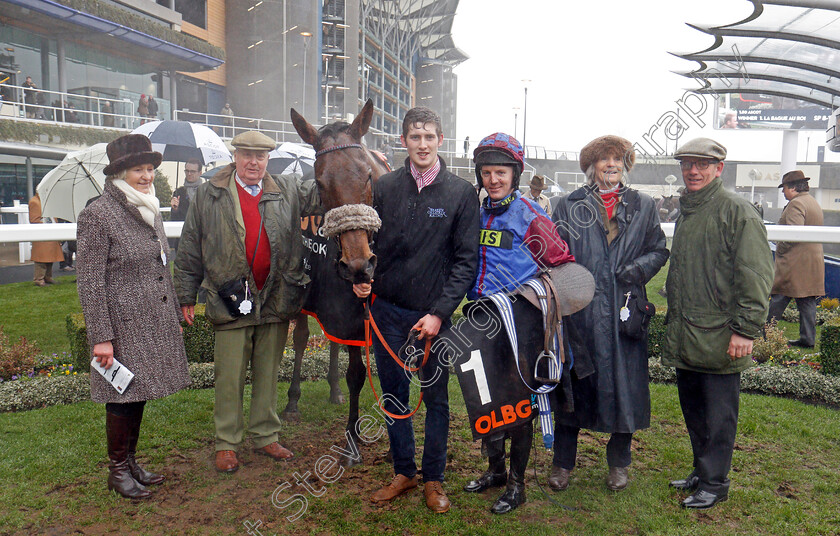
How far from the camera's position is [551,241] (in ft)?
10.1

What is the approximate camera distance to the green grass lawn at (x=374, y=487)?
123 inches

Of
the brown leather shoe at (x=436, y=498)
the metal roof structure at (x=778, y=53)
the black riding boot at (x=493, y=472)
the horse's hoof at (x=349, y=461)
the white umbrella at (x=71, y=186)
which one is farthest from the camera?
the white umbrella at (x=71, y=186)

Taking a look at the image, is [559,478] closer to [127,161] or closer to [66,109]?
[127,161]

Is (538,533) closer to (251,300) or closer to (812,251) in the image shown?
(251,300)

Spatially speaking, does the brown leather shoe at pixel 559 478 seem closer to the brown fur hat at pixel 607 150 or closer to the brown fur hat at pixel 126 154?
the brown fur hat at pixel 607 150

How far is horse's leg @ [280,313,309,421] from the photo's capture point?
4.88 m

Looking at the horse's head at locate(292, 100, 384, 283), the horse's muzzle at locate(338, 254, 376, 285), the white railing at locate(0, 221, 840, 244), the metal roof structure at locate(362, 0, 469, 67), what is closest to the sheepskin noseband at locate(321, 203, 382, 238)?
the horse's head at locate(292, 100, 384, 283)

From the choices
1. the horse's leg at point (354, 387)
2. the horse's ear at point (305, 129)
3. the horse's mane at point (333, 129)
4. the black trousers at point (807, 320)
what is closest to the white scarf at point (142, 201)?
the horse's ear at point (305, 129)

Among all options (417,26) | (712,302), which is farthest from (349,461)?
(417,26)

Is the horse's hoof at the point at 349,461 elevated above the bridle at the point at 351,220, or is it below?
below

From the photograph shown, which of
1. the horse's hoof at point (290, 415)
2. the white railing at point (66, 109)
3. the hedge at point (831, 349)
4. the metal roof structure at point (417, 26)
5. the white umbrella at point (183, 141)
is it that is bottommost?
the horse's hoof at point (290, 415)

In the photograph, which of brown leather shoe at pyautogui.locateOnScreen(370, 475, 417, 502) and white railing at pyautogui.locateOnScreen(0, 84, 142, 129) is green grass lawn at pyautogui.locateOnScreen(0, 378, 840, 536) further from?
white railing at pyautogui.locateOnScreen(0, 84, 142, 129)

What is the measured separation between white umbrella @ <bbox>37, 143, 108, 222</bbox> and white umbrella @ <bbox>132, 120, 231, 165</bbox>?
0.92 meters

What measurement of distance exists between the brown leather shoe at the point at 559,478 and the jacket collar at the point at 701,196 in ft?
5.95
